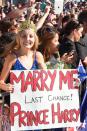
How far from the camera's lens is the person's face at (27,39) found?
5.70 metres

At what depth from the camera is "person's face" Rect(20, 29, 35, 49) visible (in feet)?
18.7

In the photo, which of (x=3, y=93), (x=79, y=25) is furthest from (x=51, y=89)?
(x=79, y=25)

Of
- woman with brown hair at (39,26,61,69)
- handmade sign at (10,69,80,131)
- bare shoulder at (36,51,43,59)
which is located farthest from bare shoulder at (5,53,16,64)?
woman with brown hair at (39,26,61,69)

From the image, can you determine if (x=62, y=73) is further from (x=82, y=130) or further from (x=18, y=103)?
(x=82, y=130)

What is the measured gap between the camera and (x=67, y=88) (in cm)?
593

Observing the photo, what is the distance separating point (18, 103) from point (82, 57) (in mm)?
1405

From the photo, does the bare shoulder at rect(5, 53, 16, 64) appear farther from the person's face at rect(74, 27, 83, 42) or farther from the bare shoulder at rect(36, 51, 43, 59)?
the person's face at rect(74, 27, 83, 42)

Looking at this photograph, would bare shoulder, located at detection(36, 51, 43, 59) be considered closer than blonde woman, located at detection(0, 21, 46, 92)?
No

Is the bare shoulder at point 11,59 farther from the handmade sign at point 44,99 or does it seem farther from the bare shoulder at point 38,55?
the bare shoulder at point 38,55

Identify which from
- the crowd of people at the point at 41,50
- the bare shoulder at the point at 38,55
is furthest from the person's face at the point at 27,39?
the bare shoulder at the point at 38,55

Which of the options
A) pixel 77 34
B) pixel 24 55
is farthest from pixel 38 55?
pixel 77 34

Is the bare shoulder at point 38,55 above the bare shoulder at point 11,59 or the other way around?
above

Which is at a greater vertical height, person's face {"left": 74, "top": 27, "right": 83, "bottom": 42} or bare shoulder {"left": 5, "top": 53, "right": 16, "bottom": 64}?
person's face {"left": 74, "top": 27, "right": 83, "bottom": 42}

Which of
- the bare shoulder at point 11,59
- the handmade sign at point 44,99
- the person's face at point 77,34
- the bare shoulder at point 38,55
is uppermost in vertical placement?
the person's face at point 77,34
